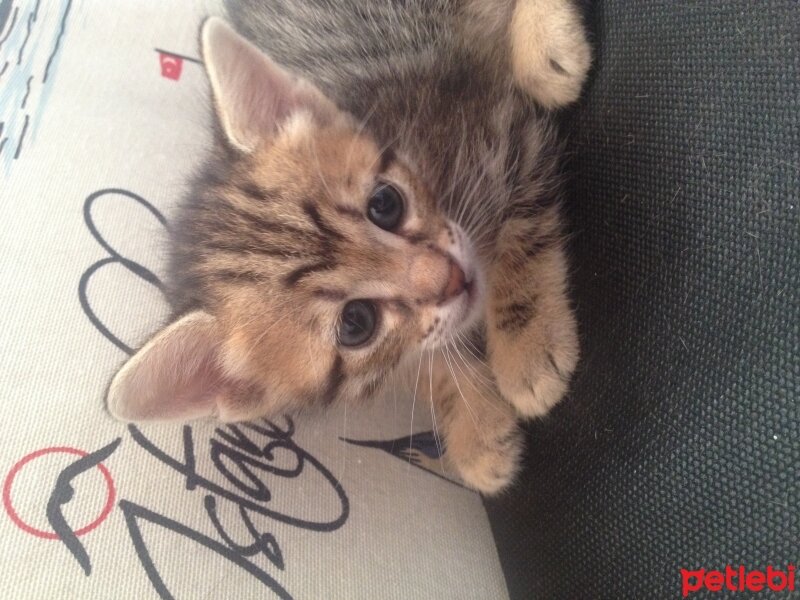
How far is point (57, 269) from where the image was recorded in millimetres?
1130

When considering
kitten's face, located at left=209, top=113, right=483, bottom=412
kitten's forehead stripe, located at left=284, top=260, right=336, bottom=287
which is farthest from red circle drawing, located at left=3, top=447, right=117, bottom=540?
kitten's forehead stripe, located at left=284, top=260, right=336, bottom=287

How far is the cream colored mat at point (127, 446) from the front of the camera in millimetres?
934

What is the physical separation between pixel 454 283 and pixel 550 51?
435 mm

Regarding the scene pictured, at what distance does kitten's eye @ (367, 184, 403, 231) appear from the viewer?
Answer: 1.10m

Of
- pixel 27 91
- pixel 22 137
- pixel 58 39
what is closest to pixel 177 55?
pixel 58 39

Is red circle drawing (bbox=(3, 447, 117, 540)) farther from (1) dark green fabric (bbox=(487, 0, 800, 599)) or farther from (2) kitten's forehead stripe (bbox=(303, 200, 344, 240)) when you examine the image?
(1) dark green fabric (bbox=(487, 0, 800, 599))

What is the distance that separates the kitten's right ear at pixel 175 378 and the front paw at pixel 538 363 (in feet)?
1.65

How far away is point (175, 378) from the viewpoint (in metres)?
1.01

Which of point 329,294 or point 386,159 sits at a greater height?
point 386,159

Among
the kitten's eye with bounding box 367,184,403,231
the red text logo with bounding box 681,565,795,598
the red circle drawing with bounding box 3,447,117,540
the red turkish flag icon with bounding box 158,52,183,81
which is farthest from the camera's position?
the red turkish flag icon with bounding box 158,52,183,81

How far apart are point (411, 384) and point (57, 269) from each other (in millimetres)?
745
